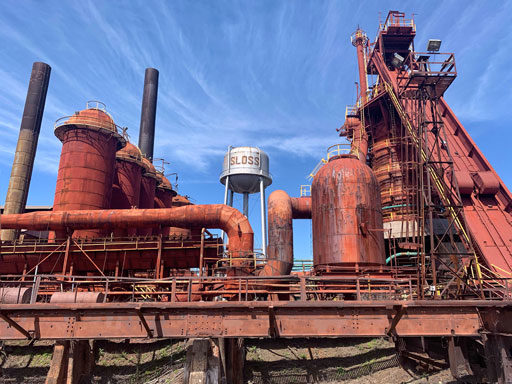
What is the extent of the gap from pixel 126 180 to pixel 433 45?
2457cm

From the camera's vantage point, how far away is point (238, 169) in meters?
38.8

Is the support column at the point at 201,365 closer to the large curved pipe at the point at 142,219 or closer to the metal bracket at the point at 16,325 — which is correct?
the metal bracket at the point at 16,325

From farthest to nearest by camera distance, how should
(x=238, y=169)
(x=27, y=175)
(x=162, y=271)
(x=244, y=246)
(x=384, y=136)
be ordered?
(x=238, y=169)
(x=27, y=175)
(x=384, y=136)
(x=162, y=271)
(x=244, y=246)

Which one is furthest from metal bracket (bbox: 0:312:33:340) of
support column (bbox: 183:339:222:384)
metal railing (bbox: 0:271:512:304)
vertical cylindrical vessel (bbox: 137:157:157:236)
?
vertical cylindrical vessel (bbox: 137:157:157:236)

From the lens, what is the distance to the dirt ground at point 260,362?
1549cm

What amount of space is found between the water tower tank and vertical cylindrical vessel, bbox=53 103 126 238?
46.7ft

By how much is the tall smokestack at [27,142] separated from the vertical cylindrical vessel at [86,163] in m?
12.2

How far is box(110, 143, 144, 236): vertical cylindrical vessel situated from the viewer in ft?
95.7

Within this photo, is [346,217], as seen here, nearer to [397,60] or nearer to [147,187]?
[397,60]

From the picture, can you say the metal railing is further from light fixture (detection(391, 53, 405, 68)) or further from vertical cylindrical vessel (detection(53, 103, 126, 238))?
light fixture (detection(391, 53, 405, 68))

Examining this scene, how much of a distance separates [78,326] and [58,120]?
839 inches

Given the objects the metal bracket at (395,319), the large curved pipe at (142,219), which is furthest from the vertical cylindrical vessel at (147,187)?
the metal bracket at (395,319)

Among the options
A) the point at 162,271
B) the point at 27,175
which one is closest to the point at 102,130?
the point at 162,271

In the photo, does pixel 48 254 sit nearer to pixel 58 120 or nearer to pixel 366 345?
pixel 58 120
